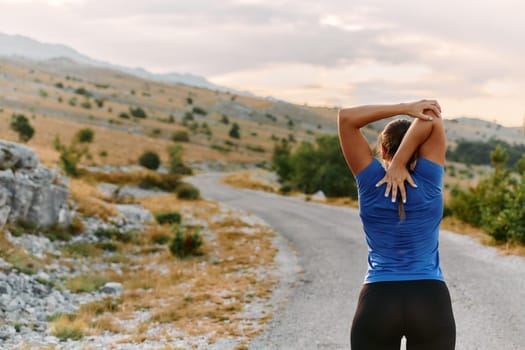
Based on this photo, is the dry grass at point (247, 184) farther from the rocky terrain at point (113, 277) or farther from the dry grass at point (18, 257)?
the dry grass at point (18, 257)

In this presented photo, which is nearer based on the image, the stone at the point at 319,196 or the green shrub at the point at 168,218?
the green shrub at the point at 168,218

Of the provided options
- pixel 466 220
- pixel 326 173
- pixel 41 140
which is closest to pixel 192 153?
pixel 41 140

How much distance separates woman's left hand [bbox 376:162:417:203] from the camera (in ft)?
8.25

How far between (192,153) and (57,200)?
162 ft

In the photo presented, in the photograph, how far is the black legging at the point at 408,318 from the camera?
251cm

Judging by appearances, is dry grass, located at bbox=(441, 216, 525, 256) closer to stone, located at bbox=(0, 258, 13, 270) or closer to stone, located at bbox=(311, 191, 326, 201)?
stone, located at bbox=(0, 258, 13, 270)

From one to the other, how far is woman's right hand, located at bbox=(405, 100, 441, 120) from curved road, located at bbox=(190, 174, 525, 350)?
4.58m

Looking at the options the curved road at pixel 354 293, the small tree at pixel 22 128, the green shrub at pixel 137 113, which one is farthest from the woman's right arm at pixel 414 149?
the green shrub at pixel 137 113

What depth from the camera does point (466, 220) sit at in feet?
58.6

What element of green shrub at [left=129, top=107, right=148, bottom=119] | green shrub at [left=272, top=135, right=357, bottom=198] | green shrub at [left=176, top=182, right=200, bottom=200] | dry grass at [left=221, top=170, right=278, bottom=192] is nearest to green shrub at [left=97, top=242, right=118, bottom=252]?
green shrub at [left=176, top=182, right=200, bottom=200]

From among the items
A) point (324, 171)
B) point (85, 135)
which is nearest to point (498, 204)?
point (324, 171)

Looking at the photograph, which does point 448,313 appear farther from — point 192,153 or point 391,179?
point 192,153

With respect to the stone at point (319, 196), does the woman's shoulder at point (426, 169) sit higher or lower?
higher

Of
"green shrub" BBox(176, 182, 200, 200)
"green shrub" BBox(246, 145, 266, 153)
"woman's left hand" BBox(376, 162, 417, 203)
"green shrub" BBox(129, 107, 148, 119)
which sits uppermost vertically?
"green shrub" BBox(129, 107, 148, 119)
